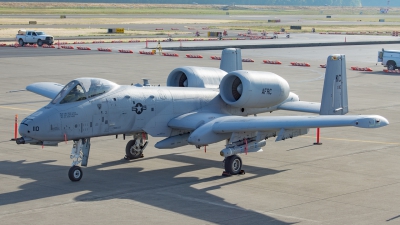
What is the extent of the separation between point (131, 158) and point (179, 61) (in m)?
37.7

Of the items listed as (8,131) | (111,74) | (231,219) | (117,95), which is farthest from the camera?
(111,74)

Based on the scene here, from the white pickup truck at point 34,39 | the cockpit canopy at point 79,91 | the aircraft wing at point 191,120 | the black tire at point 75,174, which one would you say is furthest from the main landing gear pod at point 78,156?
the white pickup truck at point 34,39

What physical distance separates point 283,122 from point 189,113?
3.93m

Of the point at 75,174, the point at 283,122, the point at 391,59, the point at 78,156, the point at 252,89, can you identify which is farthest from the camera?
the point at 391,59

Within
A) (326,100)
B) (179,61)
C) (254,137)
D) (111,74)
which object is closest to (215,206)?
(254,137)

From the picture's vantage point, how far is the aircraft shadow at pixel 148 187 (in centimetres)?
1633

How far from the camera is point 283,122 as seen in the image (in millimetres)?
18922

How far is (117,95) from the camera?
66.6 ft

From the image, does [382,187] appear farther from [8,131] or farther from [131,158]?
[8,131]

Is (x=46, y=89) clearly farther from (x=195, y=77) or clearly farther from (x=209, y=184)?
(x=209, y=184)

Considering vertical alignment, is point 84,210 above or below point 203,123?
below

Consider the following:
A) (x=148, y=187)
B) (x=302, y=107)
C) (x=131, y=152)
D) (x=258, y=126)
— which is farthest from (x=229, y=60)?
(x=148, y=187)

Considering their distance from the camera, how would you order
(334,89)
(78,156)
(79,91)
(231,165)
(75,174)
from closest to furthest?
(75,174)
(78,156)
(79,91)
(231,165)
(334,89)

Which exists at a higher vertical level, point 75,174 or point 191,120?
point 191,120
